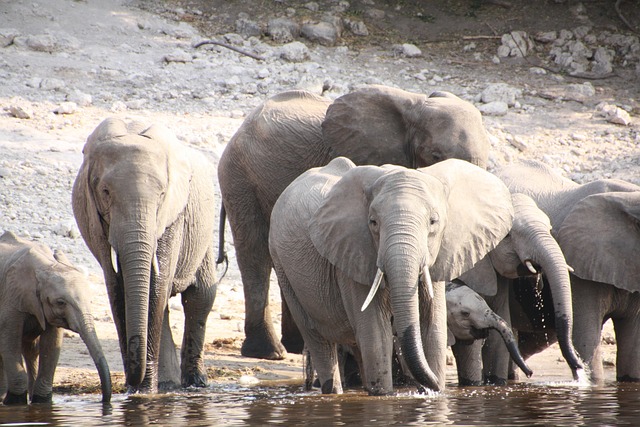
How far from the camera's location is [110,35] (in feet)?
52.1

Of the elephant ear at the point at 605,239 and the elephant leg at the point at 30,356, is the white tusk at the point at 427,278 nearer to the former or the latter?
the elephant ear at the point at 605,239

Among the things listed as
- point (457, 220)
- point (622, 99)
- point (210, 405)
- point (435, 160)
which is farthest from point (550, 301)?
point (622, 99)

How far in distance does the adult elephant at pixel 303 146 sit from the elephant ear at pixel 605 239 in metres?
0.72

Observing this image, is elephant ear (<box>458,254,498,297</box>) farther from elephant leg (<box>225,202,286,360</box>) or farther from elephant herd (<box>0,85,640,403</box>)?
elephant leg (<box>225,202,286,360</box>)

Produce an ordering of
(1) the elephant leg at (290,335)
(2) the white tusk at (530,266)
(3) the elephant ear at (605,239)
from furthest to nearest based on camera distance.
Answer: (1) the elephant leg at (290,335)
(3) the elephant ear at (605,239)
(2) the white tusk at (530,266)

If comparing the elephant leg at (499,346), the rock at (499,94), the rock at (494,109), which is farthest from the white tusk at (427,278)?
the rock at (499,94)

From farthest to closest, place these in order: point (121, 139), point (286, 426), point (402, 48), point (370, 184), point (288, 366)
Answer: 1. point (402, 48)
2. point (288, 366)
3. point (121, 139)
4. point (370, 184)
5. point (286, 426)

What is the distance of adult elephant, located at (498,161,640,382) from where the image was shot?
25.2 ft

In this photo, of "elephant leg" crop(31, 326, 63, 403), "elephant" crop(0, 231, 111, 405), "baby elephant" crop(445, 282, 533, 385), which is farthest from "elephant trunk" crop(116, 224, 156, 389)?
"baby elephant" crop(445, 282, 533, 385)

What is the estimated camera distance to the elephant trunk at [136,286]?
6.44 meters

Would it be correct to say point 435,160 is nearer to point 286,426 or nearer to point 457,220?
point 457,220

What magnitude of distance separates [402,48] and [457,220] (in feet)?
35.7

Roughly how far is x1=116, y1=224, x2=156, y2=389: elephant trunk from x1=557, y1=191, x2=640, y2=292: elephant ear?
2647mm

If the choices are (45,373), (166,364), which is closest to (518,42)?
(166,364)
